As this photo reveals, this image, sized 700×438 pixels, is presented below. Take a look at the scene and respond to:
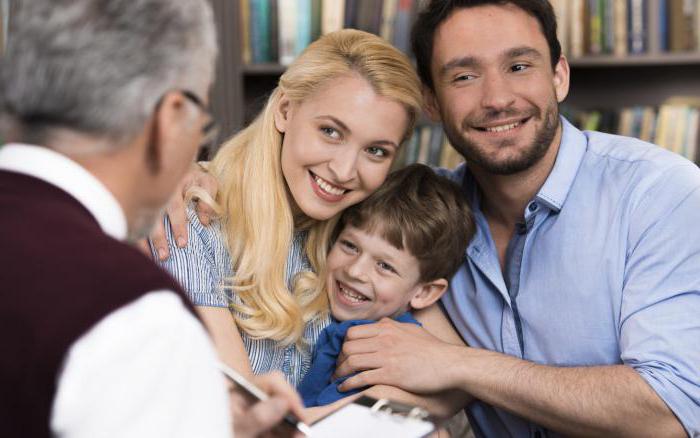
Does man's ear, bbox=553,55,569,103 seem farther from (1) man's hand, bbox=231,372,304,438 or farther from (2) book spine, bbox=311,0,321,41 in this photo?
(1) man's hand, bbox=231,372,304,438

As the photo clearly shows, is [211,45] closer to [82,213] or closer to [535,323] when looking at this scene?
[82,213]

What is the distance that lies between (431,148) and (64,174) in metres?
Answer: 2.14

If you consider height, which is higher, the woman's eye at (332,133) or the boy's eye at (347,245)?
the woman's eye at (332,133)

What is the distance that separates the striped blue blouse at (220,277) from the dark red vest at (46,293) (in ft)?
2.47

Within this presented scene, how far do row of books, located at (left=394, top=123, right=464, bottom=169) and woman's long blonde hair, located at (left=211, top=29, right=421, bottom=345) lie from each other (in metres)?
1.05

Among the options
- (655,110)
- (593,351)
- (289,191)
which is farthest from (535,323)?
(655,110)

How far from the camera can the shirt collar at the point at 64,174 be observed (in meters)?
0.71

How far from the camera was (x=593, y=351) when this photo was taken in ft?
5.27

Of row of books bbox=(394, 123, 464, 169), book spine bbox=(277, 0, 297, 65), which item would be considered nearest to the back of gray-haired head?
book spine bbox=(277, 0, 297, 65)

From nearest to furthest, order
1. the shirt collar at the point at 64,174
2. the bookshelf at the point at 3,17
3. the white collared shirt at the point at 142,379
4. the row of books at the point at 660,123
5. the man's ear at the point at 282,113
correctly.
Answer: the white collared shirt at the point at 142,379
the shirt collar at the point at 64,174
the man's ear at the point at 282,113
the bookshelf at the point at 3,17
the row of books at the point at 660,123

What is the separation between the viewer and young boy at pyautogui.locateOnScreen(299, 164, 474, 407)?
5.56ft

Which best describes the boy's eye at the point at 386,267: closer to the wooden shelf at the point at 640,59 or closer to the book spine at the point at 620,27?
the wooden shelf at the point at 640,59

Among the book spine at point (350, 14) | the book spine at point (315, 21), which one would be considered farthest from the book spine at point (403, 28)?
the book spine at point (315, 21)

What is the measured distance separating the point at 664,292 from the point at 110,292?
1.19m
